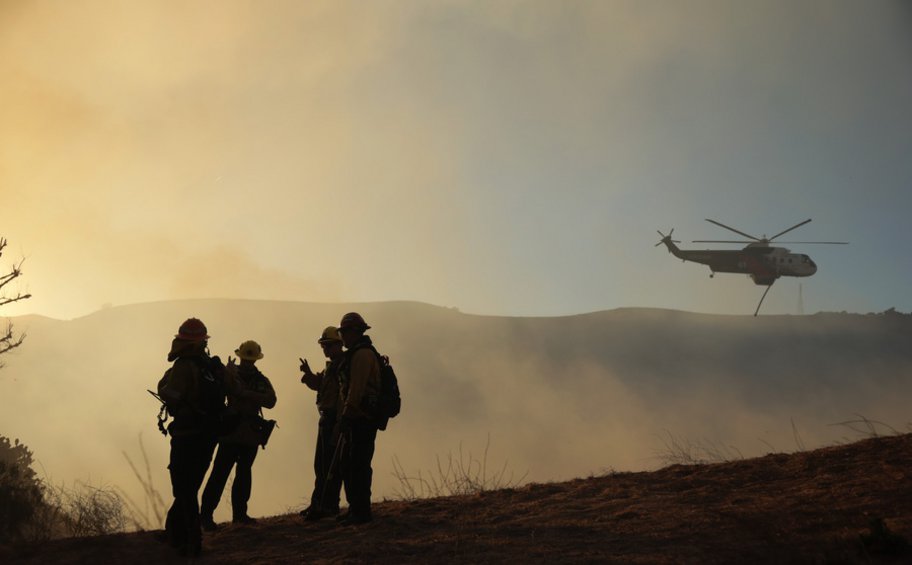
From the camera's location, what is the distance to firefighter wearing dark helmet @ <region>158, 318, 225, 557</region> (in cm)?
754

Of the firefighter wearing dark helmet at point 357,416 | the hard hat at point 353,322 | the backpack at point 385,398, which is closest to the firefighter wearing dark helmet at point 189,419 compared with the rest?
the firefighter wearing dark helmet at point 357,416

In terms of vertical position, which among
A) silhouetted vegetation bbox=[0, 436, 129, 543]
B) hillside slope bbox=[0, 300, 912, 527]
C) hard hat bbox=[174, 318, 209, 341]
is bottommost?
silhouetted vegetation bbox=[0, 436, 129, 543]

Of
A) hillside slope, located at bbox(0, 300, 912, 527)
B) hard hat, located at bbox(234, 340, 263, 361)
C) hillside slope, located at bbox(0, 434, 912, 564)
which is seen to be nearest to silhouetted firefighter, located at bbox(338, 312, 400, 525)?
hillside slope, located at bbox(0, 434, 912, 564)

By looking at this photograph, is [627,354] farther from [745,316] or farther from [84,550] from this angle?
[84,550]

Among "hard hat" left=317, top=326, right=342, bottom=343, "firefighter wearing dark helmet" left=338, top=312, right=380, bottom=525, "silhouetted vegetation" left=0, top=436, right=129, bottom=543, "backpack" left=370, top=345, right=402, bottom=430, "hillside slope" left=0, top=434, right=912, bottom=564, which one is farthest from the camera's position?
"silhouetted vegetation" left=0, top=436, right=129, bottom=543

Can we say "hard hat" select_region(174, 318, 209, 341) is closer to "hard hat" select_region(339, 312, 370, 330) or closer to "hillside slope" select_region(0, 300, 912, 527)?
"hard hat" select_region(339, 312, 370, 330)

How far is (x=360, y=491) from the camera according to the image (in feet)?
28.6

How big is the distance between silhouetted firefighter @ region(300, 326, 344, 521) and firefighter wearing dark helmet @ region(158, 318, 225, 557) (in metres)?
1.75

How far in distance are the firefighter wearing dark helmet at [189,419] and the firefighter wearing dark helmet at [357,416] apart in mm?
1426

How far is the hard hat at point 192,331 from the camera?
25.1ft

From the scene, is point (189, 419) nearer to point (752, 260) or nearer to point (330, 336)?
point (330, 336)

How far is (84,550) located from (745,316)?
9010 centimetres

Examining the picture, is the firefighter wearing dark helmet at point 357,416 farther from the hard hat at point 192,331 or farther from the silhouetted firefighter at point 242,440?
the hard hat at point 192,331

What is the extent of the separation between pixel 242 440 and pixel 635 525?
4.48m
